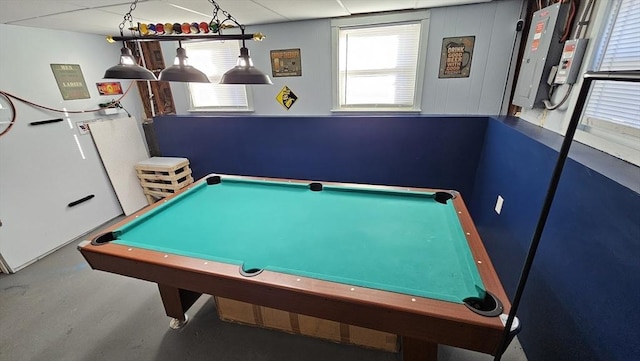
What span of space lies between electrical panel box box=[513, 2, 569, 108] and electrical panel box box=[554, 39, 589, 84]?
126mm

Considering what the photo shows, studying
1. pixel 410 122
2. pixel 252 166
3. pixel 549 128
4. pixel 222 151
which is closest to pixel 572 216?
pixel 549 128

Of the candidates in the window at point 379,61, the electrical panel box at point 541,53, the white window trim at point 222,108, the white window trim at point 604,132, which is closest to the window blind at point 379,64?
A: the window at point 379,61

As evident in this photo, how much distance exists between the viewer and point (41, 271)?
254 cm

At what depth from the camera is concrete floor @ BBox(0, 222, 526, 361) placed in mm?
1661

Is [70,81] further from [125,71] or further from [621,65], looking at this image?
[621,65]

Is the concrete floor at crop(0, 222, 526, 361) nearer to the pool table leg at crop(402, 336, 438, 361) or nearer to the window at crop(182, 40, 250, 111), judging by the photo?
the pool table leg at crop(402, 336, 438, 361)

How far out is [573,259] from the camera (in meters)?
1.22

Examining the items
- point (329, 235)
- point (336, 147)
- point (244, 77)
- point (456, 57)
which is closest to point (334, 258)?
point (329, 235)

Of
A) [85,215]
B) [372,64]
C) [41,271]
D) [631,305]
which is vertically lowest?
[41,271]

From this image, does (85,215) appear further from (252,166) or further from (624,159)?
(624,159)

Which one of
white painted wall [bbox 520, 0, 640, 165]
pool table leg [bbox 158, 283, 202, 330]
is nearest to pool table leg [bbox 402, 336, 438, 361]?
white painted wall [bbox 520, 0, 640, 165]

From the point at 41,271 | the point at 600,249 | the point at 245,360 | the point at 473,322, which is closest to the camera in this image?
the point at 473,322

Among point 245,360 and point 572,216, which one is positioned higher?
point 572,216

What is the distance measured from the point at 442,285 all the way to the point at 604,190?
2.50ft
